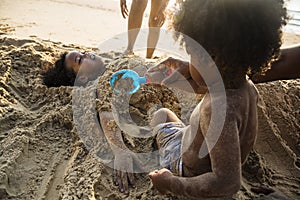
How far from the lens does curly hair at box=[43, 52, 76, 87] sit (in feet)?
9.18

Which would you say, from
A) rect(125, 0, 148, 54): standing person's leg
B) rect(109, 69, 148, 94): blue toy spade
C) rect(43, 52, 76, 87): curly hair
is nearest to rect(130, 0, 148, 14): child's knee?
rect(125, 0, 148, 54): standing person's leg

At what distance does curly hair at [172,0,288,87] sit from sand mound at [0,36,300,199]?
0.74 meters

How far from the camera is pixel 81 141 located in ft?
7.09

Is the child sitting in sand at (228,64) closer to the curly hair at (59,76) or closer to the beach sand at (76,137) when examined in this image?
the beach sand at (76,137)

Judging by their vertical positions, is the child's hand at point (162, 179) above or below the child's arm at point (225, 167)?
below

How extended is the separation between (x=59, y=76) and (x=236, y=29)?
194cm

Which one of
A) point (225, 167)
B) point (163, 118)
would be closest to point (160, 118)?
point (163, 118)

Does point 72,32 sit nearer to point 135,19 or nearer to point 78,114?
point 135,19

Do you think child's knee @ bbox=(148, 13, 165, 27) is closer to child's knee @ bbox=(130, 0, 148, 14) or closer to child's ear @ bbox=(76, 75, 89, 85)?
child's knee @ bbox=(130, 0, 148, 14)

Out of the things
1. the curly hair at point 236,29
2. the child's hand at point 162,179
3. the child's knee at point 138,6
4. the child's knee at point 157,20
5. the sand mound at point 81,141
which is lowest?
the sand mound at point 81,141

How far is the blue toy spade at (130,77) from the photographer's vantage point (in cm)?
228

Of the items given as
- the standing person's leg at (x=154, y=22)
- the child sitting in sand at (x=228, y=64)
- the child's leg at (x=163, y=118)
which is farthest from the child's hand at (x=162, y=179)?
the standing person's leg at (x=154, y=22)

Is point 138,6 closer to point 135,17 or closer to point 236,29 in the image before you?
point 135,17

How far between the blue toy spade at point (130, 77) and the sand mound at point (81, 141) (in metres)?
0.04
